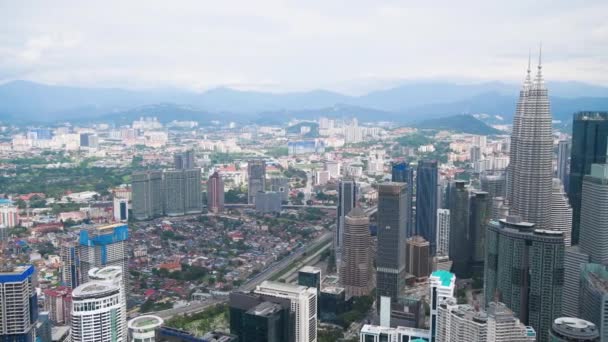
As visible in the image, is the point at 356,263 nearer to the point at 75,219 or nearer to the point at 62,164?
the point at 75,219

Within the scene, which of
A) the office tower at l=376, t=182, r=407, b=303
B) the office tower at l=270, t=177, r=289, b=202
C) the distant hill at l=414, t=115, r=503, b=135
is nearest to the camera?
the office tower at l=376, t=182, r=407, b=303

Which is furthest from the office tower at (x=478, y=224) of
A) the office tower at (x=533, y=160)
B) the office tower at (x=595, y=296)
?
the office tower at (x=595, y=296)

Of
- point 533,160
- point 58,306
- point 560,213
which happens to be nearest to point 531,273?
point 560,213

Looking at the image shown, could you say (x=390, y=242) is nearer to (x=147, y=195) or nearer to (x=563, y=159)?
(x=563, y=159)

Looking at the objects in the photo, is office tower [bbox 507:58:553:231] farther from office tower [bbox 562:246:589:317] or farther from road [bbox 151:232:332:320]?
road [bbox 151:232:332:320]

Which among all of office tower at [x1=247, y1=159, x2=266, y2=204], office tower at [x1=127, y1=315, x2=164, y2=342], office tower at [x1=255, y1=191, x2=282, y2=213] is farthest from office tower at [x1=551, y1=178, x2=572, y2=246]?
office tower at [x1=247, y1=159, x2=266, y2=204]

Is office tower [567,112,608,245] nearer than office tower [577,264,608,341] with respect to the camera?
No

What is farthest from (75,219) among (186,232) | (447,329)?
(447,329)
